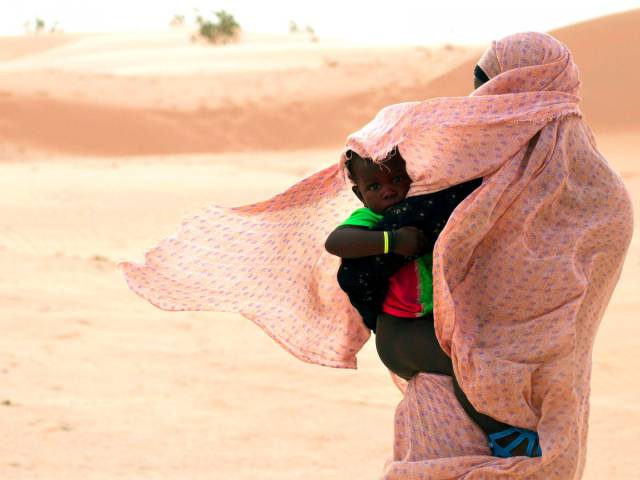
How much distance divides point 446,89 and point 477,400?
77.4 ft

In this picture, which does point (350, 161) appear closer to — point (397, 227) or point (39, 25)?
point (397, 227)

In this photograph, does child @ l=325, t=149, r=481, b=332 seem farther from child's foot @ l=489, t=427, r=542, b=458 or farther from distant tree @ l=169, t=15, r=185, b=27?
distant tree @ l=169, t=15, r=185, b=27

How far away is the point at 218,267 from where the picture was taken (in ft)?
14.0

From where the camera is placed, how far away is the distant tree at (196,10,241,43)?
2030 inches

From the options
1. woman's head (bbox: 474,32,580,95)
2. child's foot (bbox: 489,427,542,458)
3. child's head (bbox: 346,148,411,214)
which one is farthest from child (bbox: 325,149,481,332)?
child's foot (bbox: 489,427,542,458)

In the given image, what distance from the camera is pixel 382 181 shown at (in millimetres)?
3422

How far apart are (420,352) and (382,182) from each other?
0.54m

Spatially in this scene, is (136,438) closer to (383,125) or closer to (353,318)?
(353,318)

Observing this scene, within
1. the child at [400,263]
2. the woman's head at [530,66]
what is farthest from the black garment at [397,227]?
the woman's head at [530,66]

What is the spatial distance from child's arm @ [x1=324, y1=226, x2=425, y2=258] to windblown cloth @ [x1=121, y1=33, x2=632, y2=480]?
8 cm

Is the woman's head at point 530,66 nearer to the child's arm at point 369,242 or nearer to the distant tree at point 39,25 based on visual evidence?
the child's arm at point 369,242

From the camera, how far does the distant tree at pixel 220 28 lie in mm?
51562

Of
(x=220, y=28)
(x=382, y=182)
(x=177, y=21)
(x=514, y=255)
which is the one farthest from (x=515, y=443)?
(x=177, y=21)

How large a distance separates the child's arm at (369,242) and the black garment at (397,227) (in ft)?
0.16
